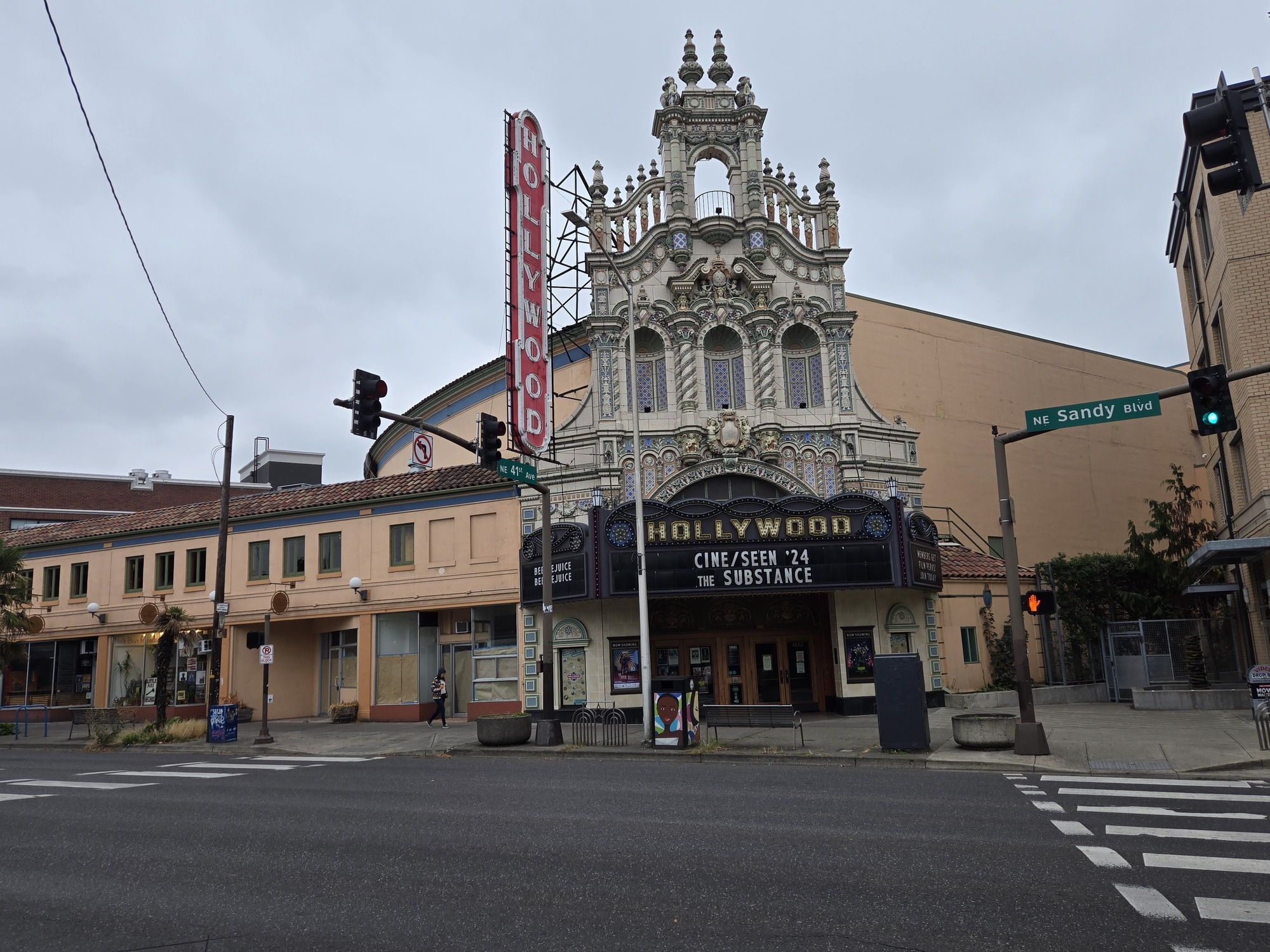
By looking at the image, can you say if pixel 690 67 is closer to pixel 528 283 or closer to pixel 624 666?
pixel 528 283

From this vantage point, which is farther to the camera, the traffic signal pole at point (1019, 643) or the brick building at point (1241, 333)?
the brick building at point (1241, 333)

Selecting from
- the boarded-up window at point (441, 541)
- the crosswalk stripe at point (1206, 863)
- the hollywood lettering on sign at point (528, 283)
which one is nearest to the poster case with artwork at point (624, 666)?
the hollywood lettering on sign at point (528, 283)

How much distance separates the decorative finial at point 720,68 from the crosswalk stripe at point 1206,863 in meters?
26.6

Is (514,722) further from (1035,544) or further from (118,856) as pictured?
(1035,544)

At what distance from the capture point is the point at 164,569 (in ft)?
119

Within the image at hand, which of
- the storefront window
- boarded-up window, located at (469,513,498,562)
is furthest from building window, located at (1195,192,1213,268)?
the storefront window

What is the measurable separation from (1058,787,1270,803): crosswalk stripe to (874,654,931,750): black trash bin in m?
4.34

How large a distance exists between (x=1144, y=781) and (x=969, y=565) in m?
17.2

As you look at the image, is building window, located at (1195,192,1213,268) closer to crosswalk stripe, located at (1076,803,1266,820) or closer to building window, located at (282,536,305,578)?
crosswalk stripe, located at (1076,803,1266,820)

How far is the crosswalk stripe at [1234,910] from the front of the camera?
6848 millimetres

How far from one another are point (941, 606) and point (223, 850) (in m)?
23.3

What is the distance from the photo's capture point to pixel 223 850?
1009 cm

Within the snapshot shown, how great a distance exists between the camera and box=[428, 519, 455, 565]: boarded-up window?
30547 mm

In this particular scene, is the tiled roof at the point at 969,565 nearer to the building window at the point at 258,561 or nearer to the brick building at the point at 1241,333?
the brick building at the point at 1241,333
